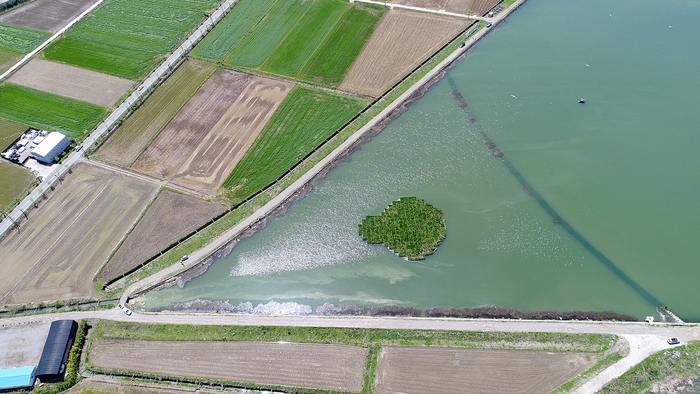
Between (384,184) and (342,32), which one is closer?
(384,184)

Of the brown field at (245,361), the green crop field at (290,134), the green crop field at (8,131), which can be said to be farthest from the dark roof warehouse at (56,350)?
the green crop field at (8,131)

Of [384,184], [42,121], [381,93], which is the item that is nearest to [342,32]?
[381,93]

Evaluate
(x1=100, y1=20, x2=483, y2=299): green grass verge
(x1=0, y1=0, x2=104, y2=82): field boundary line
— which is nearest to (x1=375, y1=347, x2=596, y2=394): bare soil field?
(x1=100, y1=20, x2=483, y2=299): green grass verge

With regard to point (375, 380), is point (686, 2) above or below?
above

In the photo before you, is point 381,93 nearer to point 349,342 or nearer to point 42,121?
point 349,342

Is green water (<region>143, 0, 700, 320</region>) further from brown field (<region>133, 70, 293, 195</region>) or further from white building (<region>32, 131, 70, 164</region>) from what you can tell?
white building (<region>32, 131, 70, 164</region>)

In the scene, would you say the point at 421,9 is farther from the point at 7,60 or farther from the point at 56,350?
the point at 56,350
